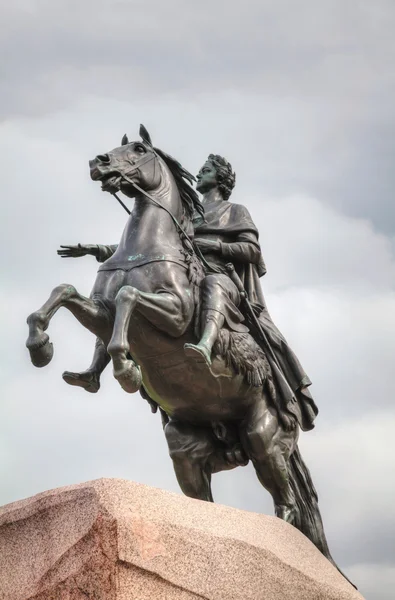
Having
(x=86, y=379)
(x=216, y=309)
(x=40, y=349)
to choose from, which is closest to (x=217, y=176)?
(x=216, y=309)

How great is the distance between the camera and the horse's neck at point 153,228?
28.0 feet

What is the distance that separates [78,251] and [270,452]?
2558 mm

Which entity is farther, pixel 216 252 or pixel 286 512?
pixel 216 252

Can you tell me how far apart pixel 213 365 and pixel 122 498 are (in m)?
2.61

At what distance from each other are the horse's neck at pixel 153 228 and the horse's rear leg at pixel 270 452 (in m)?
1.71

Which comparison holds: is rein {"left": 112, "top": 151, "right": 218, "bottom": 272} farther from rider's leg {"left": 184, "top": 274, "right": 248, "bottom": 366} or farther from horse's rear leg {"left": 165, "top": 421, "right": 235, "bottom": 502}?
horse's rear leg {"left": 165, "top": 421, "right": 235, "bottom": 502}

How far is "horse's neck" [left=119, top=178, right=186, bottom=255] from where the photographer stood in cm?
853

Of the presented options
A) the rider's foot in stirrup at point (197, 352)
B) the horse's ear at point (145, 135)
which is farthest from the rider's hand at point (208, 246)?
the rider's foot in stirrup at point (197, 352)

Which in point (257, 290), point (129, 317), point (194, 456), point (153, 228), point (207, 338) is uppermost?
point (257, 290)

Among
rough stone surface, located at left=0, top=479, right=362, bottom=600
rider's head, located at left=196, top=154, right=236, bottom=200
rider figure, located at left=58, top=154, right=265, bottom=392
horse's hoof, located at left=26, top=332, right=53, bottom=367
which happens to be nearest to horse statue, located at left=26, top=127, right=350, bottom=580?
horse's hoof, located at left=26, top=332, right=53, bottom=367

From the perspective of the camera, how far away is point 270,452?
8.91 m

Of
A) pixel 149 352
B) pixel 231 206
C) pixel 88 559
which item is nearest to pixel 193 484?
pixel 149 352

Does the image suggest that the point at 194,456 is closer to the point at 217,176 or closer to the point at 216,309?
the point at 216,309

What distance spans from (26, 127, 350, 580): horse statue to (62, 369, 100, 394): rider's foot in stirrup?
0.36m
